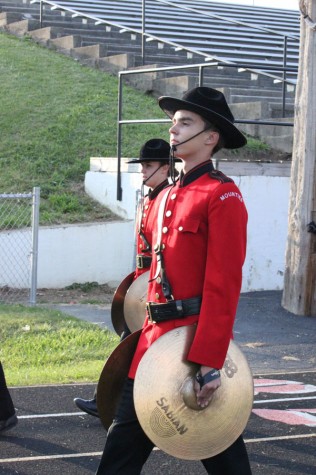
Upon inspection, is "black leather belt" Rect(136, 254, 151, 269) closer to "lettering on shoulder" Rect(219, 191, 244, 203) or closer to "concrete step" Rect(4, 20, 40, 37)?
"lettering on shoulder" Rect(219, 191, 244, 203)

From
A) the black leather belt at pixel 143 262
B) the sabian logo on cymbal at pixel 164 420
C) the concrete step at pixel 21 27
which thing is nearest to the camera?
the sabian logo on cymbal at pixel 164 420

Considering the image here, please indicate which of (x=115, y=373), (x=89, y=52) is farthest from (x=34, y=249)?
(x=89, y=52)

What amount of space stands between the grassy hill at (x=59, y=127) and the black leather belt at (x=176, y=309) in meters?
9.99

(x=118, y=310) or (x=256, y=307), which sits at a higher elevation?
(x=118, y=310)

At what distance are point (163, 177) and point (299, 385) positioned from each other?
8.82ft

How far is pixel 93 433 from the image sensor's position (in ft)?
22.8

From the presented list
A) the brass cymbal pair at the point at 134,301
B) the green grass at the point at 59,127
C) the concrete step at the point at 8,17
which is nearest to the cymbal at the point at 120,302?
the brass cymbal pair at the point at 134,301

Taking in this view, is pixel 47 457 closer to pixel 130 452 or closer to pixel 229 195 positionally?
pixel 130 452

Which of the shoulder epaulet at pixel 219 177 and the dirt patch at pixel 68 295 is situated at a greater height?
the shoulder epaulet at pixel 219 177

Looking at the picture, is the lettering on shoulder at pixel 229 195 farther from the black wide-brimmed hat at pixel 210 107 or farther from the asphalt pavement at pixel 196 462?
the asphalt pavement at pixel 196 462

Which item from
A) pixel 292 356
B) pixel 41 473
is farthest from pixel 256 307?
pixel 41 473

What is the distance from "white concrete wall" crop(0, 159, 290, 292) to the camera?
44.7ft

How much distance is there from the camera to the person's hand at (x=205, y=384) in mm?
4246

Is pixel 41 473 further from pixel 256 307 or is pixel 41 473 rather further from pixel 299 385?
pixel 256 307
